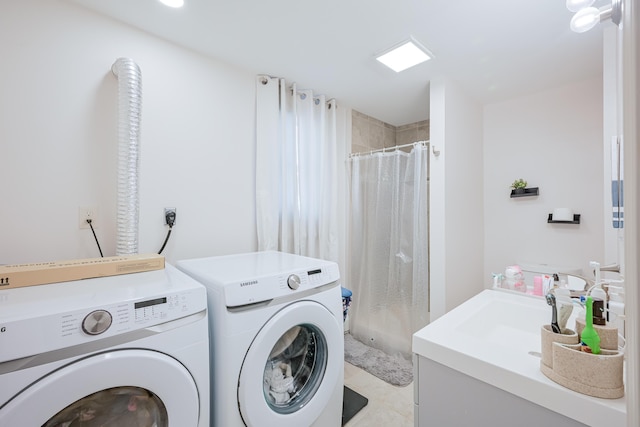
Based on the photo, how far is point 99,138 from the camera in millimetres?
1407

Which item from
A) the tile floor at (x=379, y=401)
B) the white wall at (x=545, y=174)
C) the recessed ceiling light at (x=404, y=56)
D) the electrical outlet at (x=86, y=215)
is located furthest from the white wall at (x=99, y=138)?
the white wall at (x=545, y=174)

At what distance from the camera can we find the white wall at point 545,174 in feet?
6.67

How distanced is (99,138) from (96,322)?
1.11 m

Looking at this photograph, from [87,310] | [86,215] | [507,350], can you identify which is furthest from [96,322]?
[507,350]

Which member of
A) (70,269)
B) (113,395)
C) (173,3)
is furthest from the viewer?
(173,3)

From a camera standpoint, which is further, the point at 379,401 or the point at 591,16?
the point at 379,401

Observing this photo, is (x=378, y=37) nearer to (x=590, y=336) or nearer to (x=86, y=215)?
(x=590, y=336)

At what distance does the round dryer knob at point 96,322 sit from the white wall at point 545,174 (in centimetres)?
287

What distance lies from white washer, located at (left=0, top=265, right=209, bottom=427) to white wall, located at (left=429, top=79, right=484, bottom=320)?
167 cm

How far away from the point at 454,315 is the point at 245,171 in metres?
1.58

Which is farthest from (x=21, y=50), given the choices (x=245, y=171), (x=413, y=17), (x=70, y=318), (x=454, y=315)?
(x=454, y=315)

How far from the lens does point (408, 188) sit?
2.25 metres

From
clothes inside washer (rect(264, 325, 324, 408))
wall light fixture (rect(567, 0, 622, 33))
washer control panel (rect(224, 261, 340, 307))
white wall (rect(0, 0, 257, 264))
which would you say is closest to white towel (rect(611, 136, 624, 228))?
wall light fixture (rect(567, 0, 622, 33))

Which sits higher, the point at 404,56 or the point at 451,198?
the point at 404,56
